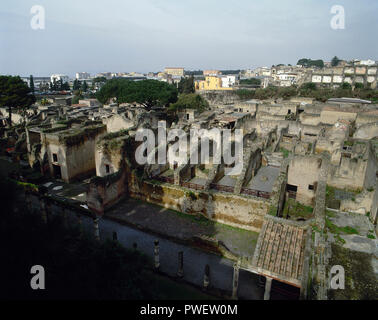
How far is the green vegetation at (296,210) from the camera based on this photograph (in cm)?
1603

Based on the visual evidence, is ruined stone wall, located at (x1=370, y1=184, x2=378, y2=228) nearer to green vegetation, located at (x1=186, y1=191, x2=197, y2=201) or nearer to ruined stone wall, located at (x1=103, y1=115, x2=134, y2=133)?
green vegetation, located at (x1=186, y1=191, x2=197, y2=201)

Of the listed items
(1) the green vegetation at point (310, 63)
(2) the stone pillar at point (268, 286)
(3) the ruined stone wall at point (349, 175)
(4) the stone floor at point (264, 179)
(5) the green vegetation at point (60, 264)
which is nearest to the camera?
(5) the green vegetation at point (60, 264)

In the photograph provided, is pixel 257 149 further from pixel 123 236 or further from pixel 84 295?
pixel 84 295

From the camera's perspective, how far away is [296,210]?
16594mm

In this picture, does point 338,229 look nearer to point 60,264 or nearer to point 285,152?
point 60,264

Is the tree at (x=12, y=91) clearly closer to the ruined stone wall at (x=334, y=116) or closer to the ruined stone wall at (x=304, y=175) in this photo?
the ruined stone wall at (x=304, y=175)

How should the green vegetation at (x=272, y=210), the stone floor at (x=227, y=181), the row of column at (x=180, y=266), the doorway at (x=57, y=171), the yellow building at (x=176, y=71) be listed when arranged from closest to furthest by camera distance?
the row of column at (x=180, y=266) → the green vegetation at (x=272, y=210) → the stone floor at (x=227, y=181) → the doorway at (x=57, y=171) → the yellow building at (x=176, y=71)

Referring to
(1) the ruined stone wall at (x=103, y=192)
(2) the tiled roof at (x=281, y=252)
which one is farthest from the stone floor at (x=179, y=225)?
(2) the tiled roof at (x=281, y=252)

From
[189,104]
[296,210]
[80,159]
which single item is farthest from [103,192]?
[189,104]

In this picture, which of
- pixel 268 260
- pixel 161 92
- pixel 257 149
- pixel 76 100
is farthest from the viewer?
pixel 76 100

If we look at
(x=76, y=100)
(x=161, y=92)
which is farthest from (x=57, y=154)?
(x=76, y=100)

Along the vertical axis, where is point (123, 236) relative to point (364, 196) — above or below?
below
